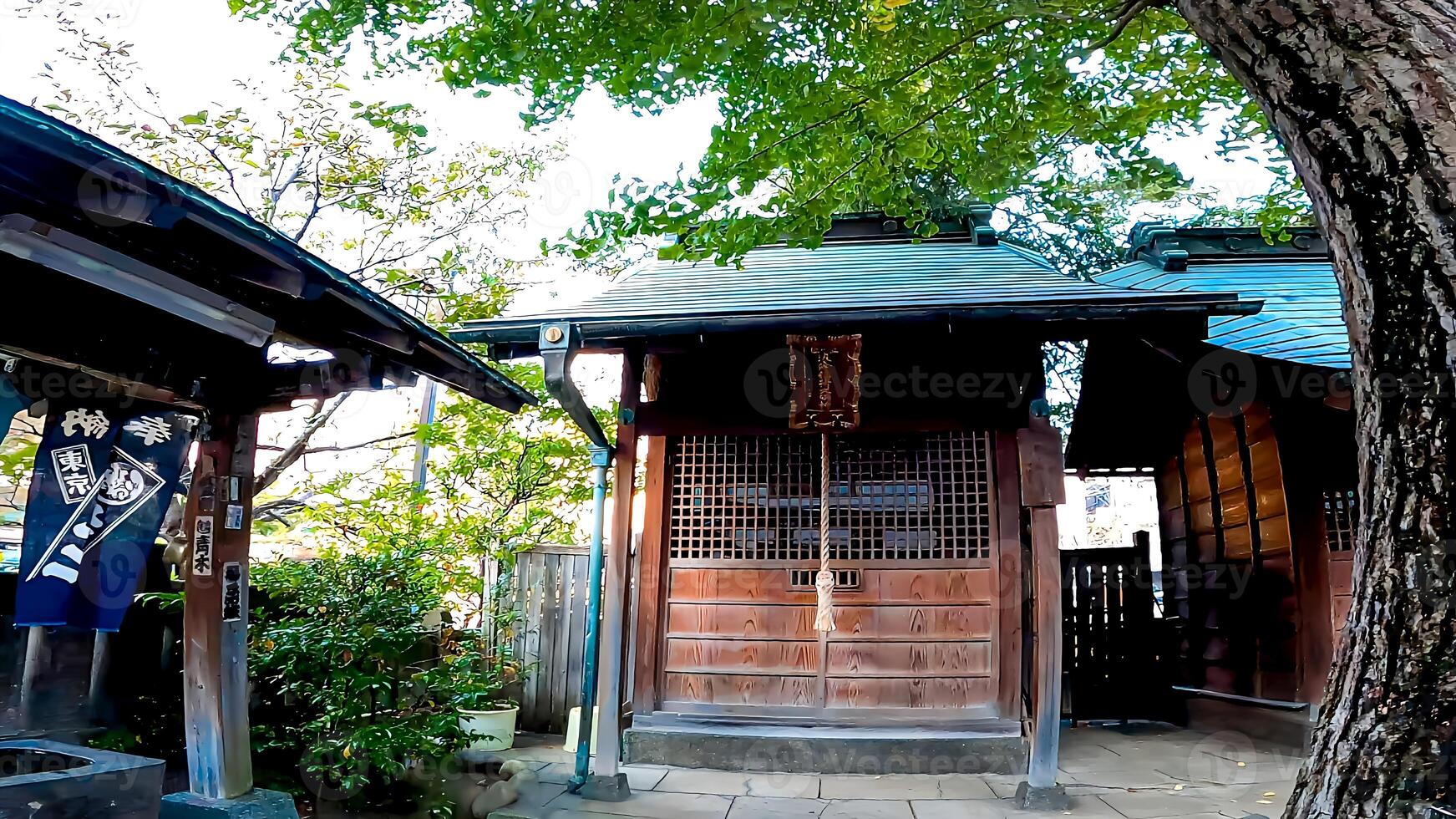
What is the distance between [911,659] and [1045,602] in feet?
4.67

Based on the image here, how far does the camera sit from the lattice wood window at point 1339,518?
7.05 metres

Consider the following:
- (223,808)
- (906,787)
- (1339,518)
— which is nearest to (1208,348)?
(1339,518)

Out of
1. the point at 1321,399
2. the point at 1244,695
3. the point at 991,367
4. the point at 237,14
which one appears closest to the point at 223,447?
the point at 237,14

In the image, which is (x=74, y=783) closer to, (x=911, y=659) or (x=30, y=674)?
(x=30, y=674)

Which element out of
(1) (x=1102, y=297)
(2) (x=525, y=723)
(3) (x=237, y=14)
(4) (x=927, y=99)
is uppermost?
(3) (x=237, y=14)

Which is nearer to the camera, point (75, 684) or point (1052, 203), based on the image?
point (75, 684)

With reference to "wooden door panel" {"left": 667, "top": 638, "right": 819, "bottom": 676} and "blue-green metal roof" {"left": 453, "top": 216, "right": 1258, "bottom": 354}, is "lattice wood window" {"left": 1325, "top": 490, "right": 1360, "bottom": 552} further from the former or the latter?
"wooden door panel" {"left": 667, "top": 638, "right": 819, "bottom": 676}

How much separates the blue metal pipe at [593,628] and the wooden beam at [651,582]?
17.8 inches

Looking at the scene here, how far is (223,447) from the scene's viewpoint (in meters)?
4.27

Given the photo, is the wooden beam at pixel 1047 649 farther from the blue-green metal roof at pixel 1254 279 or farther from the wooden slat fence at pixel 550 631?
the wooden slat fence at pixel 550 631

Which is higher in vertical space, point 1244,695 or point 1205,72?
point 1205,72

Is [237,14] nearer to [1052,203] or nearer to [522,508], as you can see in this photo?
[522,508]

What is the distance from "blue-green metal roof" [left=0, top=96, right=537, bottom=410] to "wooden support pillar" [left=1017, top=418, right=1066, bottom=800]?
4250 millimetres

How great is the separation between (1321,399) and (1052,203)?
752 cm
